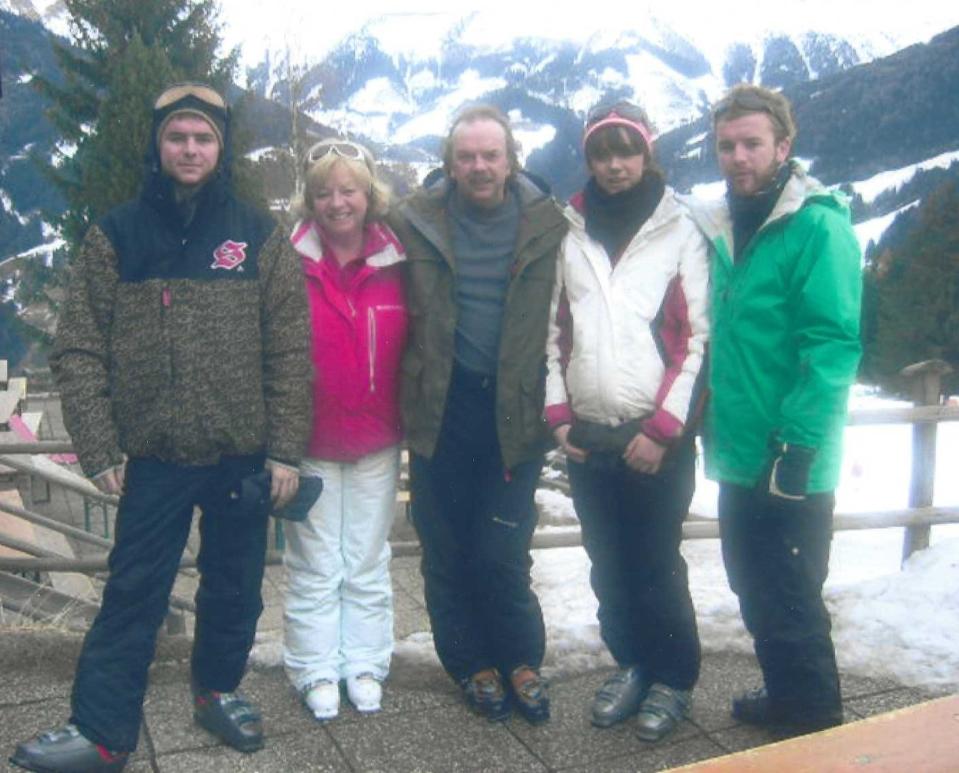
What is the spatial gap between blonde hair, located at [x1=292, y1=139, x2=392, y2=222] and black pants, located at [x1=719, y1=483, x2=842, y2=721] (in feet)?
4.27

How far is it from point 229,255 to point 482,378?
0.79 m

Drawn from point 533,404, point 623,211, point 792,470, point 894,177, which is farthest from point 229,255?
point 894,177

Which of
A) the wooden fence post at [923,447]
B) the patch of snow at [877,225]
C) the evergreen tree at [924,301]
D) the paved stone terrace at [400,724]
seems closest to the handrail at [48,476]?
the paved stone terrace at [400,724]

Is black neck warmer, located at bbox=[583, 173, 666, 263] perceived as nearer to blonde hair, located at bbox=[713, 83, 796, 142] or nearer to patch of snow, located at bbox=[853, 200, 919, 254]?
blonde hair, located at bbox=[713, 83, 796, 142]

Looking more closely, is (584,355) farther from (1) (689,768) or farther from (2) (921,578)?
(2) (921,578)

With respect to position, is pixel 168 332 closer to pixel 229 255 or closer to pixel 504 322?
pixel 229 255

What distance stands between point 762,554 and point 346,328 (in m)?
1.34

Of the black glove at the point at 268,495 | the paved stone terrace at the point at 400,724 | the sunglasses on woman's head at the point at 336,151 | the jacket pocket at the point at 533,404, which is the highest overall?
the sunglasses on woman's head at the point at 336,151

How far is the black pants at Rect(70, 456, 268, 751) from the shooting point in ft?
9.35

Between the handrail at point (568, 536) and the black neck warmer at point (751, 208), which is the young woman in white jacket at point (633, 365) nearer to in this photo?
the black neck warmer at point (751, 208)

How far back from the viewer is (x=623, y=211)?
3045mm

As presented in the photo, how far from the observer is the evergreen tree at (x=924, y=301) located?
1825 inches

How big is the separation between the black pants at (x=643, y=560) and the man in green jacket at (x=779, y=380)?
156 mm

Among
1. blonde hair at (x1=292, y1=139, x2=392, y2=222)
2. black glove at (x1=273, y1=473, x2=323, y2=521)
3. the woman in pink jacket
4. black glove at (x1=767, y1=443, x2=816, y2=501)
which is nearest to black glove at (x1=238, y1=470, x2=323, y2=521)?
black glove at (x1=273, y1=473, x2=323, y2=521)
